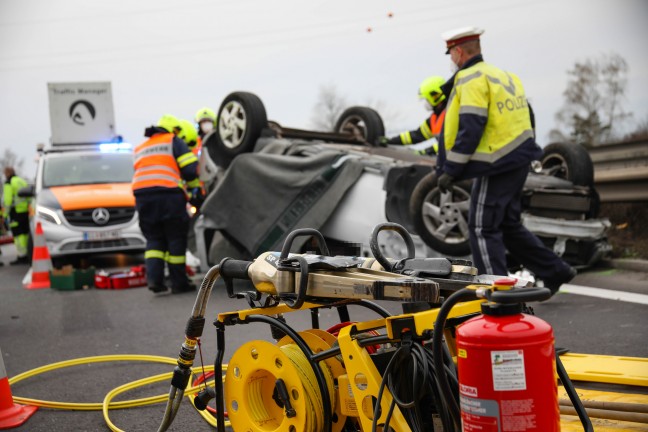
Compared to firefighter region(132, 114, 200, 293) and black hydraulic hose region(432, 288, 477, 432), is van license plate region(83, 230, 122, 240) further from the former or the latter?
black hydraulic hose region(432, 288, 477, 432)

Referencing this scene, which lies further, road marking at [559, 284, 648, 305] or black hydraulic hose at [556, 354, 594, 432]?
road marking at [559, 284, 648, 305]

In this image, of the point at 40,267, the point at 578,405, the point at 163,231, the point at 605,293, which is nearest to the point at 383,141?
the point at 163,231

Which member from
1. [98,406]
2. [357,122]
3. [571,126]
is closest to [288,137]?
[357,122]

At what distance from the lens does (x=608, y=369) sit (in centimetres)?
284

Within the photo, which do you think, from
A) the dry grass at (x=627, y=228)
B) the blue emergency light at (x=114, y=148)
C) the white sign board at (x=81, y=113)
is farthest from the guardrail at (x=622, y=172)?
the white sign board at (x=81, y=113)

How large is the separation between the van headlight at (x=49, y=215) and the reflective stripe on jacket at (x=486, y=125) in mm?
6963

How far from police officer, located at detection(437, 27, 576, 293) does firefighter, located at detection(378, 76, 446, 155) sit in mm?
1967

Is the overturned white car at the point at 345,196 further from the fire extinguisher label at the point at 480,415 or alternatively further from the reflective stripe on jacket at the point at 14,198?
the reflective stripe on jacket at the point at 14,198

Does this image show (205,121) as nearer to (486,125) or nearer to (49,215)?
(49,215)

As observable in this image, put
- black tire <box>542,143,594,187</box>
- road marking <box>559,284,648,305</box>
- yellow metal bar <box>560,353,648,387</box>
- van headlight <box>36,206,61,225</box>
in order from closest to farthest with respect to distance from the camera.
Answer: yellow metal bar <box>560,353,648,387</box> < road marking <box>559,284,648,305</box> < black tire <box>542,143,594,187</box> < van headlight <box>36,206,61,225</box>

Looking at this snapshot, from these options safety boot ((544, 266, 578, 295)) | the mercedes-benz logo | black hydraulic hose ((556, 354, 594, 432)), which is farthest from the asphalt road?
the mercedes-benz logo

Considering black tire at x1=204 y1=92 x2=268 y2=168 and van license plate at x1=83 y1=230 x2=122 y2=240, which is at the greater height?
black tire at x1=204 y1=92 x2=268 y2=168

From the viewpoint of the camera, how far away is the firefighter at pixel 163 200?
8.09m

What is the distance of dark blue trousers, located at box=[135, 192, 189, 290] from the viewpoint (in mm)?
8086
